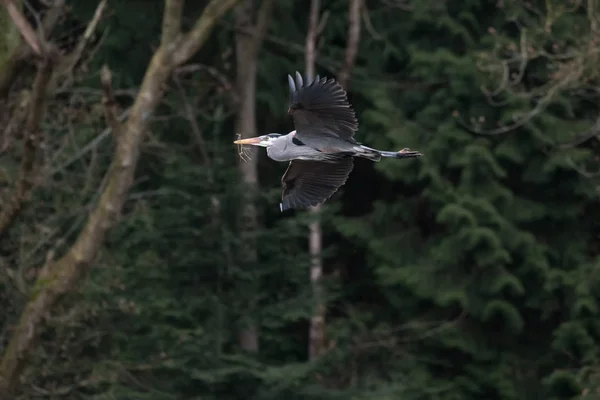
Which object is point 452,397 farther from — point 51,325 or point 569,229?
point 51,325

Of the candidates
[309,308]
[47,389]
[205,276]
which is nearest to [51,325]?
[47,389]

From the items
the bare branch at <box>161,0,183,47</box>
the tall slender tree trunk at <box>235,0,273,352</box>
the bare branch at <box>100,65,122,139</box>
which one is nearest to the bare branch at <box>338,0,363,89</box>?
the tall slender tree trunk at <box>235,0,273,352</box>

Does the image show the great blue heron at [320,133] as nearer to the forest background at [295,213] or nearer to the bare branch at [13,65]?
the forest background at [295,213]

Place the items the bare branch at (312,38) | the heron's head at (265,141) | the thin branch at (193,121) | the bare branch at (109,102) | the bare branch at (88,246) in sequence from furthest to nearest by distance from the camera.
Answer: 1. the bare branch at (312,38)
2. the thin branch at (193,121)
3. the bare branch at (88,246)
4. the bare branch at (109,102)
5. the heron's head at (265,141)

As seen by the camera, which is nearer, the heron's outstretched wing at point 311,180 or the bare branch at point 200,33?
the heron's outstretched wing at point 311,180

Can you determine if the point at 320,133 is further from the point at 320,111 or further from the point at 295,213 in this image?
the point at 295,213

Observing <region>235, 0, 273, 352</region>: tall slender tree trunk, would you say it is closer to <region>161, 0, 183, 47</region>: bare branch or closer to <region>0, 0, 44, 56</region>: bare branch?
<region>161, 0, 183, 47</region>: bare branch

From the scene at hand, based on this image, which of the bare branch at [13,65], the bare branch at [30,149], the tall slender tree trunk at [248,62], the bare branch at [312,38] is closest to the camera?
the bare branch at [30,149]

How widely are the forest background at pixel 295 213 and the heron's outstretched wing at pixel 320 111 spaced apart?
10.7ft

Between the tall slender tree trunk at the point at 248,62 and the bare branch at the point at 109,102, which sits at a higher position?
the tall slender tree trunk at the point at 248,62

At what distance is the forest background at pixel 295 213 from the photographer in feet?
34.1

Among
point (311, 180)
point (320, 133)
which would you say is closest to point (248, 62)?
point (311, 180)

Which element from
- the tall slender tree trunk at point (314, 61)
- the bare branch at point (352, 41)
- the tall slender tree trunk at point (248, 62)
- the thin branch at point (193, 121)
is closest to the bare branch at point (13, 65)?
the thin branch at point (193, 121)

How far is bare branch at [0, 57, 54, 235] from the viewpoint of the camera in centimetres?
931
